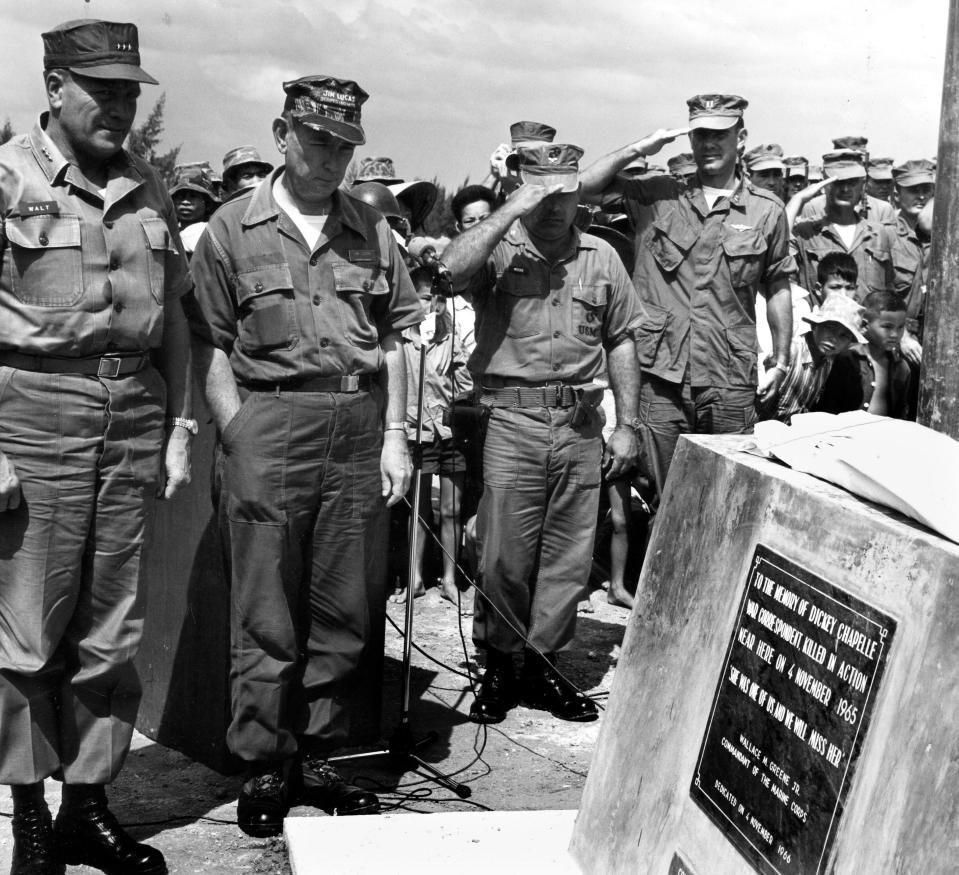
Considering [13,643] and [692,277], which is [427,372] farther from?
[13,643]

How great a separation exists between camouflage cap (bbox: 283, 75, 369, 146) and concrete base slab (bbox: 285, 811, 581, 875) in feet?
7.03

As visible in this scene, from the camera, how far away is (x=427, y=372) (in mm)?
7641

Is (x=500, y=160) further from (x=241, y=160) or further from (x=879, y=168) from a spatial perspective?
(x=879, y=168)

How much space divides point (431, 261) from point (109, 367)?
179 cm

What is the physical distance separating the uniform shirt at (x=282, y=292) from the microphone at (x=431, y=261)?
75 cm

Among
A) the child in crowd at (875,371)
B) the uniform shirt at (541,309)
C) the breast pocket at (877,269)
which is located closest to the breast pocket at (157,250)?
A: the uniform shirt at (541,309)

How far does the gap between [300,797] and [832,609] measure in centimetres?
265

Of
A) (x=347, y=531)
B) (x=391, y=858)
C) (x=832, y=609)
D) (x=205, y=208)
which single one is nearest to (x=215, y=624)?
(x=347, y=531)

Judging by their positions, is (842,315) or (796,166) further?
(796,166)

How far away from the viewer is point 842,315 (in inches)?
282

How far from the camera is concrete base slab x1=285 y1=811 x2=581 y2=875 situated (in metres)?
3.54

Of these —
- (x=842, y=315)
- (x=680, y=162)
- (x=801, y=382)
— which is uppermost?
(x=680, y=162)

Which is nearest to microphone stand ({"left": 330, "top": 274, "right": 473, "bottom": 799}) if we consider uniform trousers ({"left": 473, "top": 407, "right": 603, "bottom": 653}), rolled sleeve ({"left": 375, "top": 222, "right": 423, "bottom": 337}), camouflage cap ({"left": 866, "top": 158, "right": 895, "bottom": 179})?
rolled sleeve ({"left": 375, "top": 222, "right": 423, "bottom": 337})

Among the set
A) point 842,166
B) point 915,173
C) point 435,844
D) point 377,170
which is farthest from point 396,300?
point 915,173
